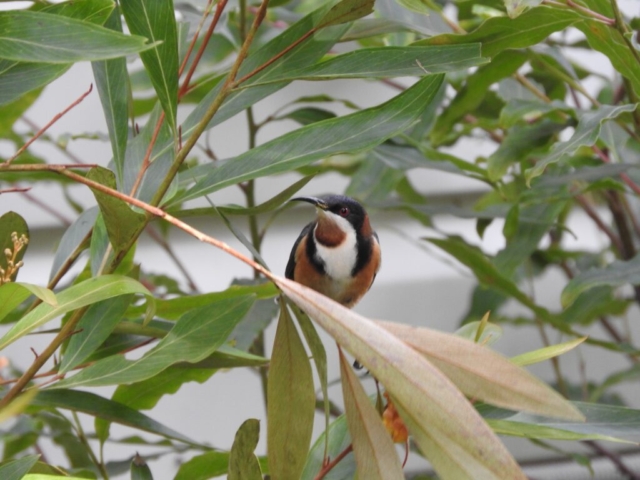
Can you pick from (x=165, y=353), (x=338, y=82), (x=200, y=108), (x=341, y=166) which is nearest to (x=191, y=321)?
(x=165, y=353)

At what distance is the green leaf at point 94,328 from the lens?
641 millimetres

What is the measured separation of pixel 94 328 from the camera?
0.64 metres

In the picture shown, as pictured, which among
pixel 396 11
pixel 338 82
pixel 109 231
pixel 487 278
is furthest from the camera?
pixel 338 82

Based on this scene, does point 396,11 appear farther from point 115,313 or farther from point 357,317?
point 357,317

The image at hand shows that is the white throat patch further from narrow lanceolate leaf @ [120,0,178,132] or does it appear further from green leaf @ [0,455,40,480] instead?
green leaf @ [0,455,40,480]

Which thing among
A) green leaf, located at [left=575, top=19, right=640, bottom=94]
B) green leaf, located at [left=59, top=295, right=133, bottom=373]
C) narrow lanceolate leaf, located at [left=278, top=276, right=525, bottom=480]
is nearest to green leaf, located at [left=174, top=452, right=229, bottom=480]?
green leaf, located at [left=59, top=295, right=133, bottom=373]

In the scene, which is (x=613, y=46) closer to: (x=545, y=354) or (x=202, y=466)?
(x=545, y=354)

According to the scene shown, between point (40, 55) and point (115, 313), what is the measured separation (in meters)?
0.24

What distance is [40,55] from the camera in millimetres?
483

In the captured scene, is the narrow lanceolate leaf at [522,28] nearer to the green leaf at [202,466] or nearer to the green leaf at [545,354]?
the green leaf at [545,354]

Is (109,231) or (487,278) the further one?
(487,278)

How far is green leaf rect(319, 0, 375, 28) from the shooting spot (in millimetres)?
555

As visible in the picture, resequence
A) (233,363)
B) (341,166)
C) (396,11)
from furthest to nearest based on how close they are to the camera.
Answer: (341,166), (396,11), (233,363)

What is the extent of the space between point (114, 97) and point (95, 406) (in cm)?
26
